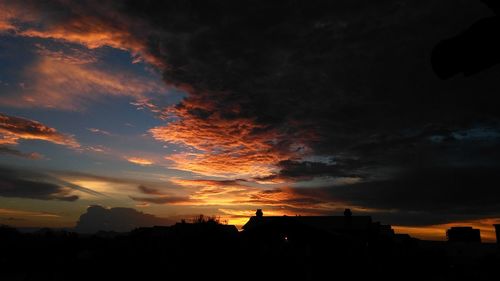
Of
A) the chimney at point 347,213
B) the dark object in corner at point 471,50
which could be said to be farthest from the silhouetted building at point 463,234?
the dark object in corner at point 471,50

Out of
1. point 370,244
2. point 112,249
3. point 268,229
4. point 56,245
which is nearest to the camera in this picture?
point 112,249

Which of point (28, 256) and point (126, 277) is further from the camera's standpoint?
point (28, 256)

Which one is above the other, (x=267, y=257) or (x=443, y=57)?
(x=443, y=57)

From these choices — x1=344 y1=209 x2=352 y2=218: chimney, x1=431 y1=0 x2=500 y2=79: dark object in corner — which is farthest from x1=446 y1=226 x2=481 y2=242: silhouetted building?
x1=431 y1=0 x2=500 y2=79: dark object in corner

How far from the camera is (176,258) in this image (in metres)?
16.4

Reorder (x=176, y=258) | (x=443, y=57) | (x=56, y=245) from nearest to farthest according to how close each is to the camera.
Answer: (x=443, y=57) → (x=176, y=258) → (x=56, y=245)

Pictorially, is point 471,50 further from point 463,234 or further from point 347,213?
point 463,234

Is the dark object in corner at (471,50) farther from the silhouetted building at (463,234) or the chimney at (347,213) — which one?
the silhouetted building at (463,234)

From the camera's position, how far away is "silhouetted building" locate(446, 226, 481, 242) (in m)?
63.4

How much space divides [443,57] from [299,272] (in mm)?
16727

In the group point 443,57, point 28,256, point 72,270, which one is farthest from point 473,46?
point 28,256

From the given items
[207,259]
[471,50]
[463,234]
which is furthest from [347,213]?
[471,50]

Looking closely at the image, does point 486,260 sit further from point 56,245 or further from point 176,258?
point 56,245

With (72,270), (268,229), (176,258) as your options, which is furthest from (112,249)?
(268,229)
